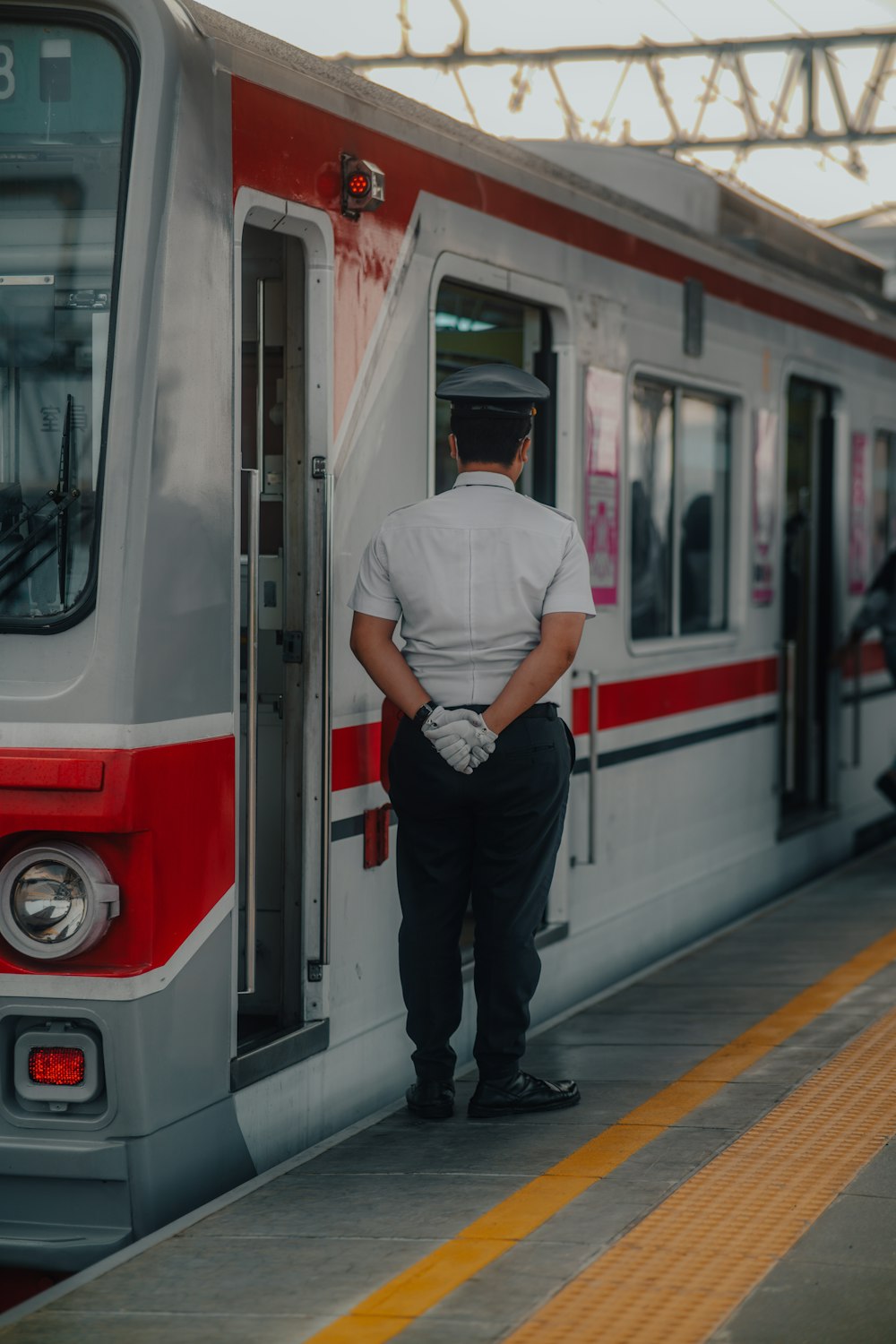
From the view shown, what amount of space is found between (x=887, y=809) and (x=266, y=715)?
5.90 m

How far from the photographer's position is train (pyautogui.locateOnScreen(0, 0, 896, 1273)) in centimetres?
335

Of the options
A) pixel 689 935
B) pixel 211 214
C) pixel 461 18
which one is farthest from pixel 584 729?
pixel 461 18

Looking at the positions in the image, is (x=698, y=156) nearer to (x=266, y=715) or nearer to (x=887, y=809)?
(x=887, y=809)

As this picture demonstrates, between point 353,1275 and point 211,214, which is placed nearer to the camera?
point 353,1275

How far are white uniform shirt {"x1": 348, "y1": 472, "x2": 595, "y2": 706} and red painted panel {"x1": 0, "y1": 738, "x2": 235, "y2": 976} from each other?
72 centimetres

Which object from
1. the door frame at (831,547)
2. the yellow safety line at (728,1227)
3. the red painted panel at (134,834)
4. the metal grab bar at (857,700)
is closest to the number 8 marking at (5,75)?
the red painted panel at (134,834)

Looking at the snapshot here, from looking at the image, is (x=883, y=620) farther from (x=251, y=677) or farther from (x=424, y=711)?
(x=251, y=677)

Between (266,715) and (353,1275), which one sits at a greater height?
(266,715)

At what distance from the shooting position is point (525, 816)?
411 cm

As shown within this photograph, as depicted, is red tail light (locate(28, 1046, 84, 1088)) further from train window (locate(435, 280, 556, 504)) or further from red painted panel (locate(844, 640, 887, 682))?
red painted panel (locate(844, 640, 887, 682))

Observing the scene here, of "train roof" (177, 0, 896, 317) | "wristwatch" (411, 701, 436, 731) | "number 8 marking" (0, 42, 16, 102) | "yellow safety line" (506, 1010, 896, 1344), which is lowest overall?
"yellow safety line" (506, 1010, 896, 1344)

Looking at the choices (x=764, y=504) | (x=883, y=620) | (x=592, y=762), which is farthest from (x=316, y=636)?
(x=883, y=620)

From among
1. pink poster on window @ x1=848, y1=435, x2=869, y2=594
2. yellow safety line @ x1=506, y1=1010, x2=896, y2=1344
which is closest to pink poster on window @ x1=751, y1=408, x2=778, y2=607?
pink poster on window @ x1=848, y1=435, x2=869, y2=594

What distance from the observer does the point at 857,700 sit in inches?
341
